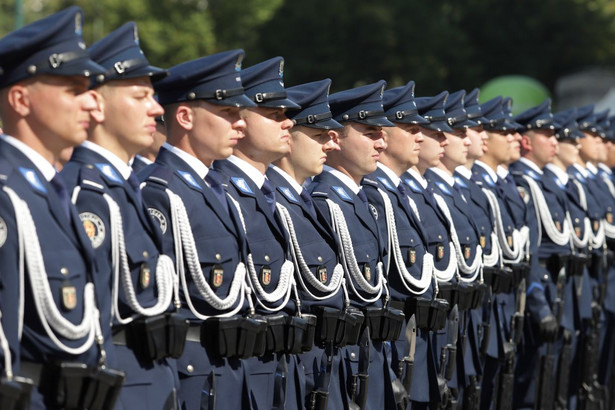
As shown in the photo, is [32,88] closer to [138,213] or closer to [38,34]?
[38,34]

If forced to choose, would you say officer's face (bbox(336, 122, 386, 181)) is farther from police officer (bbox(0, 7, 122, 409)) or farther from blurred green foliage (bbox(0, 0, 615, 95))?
blurred green foliage (bbox(0, 0, 615, 95))

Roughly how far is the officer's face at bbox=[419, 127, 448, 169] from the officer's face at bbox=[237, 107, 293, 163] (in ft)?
7.38

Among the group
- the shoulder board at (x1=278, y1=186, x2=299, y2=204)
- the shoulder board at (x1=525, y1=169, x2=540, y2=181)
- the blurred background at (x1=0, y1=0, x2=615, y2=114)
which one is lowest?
the shoulder board at (x1=278, y1=186, x2=299, y2=204)

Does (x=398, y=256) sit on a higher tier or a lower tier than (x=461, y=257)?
lower

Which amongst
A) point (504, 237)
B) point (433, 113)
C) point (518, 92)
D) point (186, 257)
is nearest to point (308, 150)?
point (186, 257)

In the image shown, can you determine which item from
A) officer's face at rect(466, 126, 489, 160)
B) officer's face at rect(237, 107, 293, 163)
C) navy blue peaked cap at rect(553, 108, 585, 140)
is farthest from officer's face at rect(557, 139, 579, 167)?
officer's face at rect(237, 107, 293, 163)

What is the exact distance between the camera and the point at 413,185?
782 cm

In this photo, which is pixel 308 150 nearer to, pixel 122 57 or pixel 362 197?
pixel 362 197

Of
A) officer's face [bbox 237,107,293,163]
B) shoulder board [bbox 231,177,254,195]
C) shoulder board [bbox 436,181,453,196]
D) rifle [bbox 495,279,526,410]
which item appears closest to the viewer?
shoulder board [bbox 231,177,254,195]

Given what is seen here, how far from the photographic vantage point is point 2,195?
3.93 m

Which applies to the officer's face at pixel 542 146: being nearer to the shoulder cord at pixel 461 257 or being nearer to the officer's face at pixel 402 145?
the shoulder cord at pixel 461 257

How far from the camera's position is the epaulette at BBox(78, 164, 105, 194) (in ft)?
14.6

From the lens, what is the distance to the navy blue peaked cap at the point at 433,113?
802 centimetres

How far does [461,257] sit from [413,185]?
0.58m
